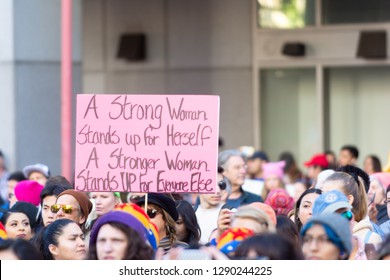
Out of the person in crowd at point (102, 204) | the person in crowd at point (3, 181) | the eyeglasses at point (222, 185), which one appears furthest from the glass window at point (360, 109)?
the person in crowd at point (102, 204)

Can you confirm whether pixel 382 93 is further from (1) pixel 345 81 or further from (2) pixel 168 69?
(2) pixel 168 69

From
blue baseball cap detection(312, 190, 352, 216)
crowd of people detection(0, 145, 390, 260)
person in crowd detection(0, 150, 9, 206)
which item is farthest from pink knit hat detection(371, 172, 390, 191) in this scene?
person in crowd detection(0, 150, 9, 206)

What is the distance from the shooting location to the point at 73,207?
29.7 ft

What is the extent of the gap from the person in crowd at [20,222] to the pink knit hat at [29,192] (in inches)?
Result: 43.7

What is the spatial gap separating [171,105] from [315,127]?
1243 cm

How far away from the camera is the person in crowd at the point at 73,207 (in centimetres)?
902

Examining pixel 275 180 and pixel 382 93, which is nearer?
pixel 275 180

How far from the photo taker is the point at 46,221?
364 inches

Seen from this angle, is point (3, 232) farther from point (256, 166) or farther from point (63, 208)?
point (256, 166)

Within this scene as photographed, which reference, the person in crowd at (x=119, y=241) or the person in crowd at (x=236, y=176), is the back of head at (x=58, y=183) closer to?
the person in crowd at (x=236, y=176)

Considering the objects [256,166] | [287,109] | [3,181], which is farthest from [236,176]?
[287,109]

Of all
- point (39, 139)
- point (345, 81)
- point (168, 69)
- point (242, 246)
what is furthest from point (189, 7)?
point (242, 246)

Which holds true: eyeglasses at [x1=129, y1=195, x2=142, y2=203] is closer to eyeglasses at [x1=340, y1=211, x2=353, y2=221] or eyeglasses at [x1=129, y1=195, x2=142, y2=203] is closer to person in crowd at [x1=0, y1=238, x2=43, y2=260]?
eyeglasses at [x1=340, y1=211, x2=353, y2=221]

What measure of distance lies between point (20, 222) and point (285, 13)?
11844mm
